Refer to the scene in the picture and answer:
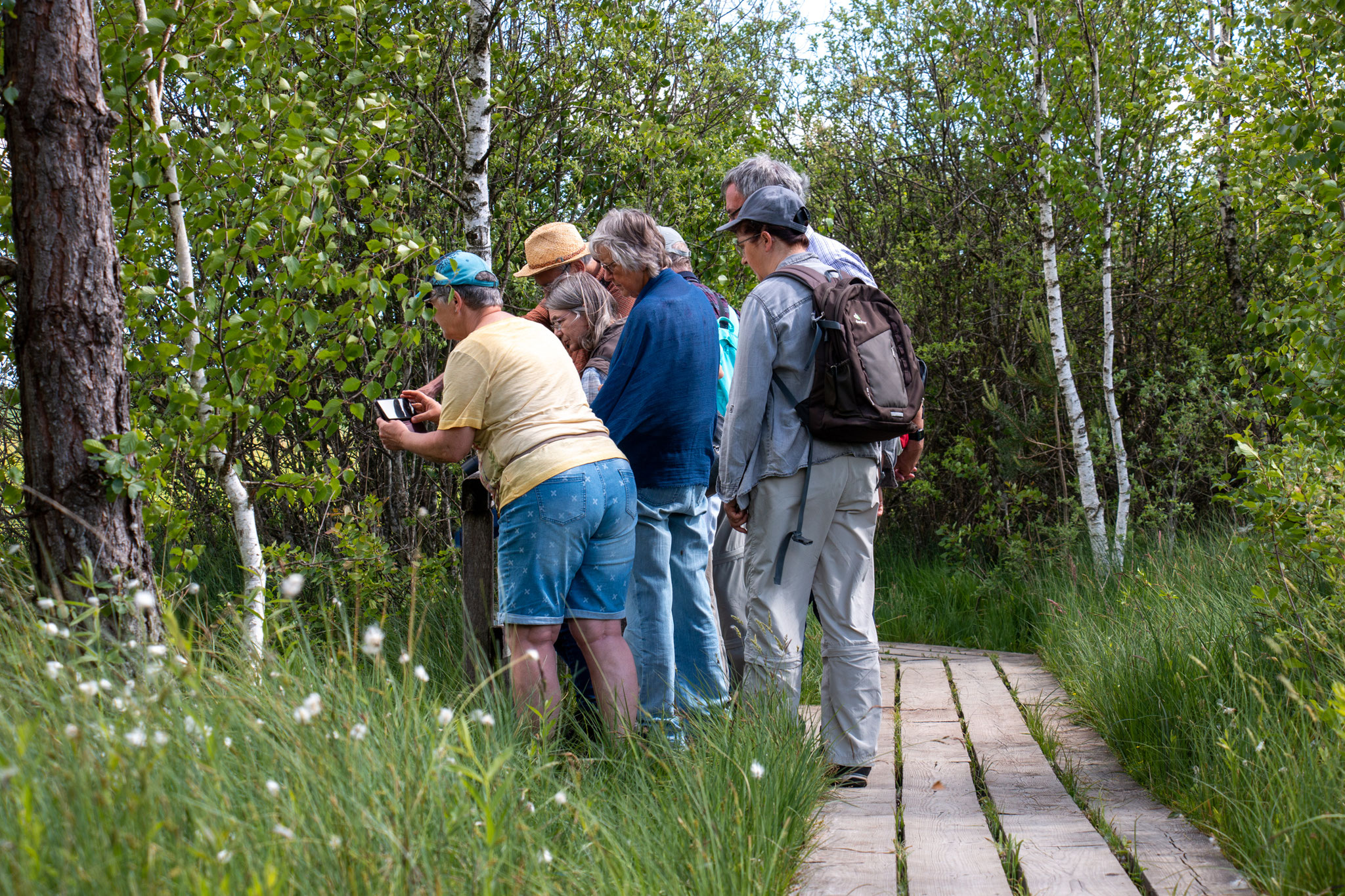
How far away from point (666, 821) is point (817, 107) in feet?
30.7

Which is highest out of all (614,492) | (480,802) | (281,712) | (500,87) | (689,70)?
(689,70)

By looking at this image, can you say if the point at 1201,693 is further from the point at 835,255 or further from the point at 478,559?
the point at 478,559

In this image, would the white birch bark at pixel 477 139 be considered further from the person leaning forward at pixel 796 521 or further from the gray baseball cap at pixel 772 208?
the person leaning forward at pixel 796 521

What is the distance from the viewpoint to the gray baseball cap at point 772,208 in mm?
3719

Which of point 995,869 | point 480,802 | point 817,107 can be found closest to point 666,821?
point 480,802

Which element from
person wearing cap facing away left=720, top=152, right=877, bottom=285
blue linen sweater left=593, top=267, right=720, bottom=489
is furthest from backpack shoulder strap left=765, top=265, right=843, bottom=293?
blue linen sweater left=593, top=267, right=720, bottom=489

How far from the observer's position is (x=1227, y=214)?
8.52 metres

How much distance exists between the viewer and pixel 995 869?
281cm

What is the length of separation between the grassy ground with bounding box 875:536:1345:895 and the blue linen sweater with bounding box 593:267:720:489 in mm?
1785

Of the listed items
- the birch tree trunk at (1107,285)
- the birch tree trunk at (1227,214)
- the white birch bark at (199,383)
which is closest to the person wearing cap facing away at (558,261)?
the white birch bark at (199,383)

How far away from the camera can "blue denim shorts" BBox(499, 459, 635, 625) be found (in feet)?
10.6

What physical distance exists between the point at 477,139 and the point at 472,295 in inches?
87.0

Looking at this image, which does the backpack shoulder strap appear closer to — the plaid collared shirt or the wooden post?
the plaid collared shirt

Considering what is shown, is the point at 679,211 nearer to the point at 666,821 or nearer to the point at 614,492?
the point at 614,492
